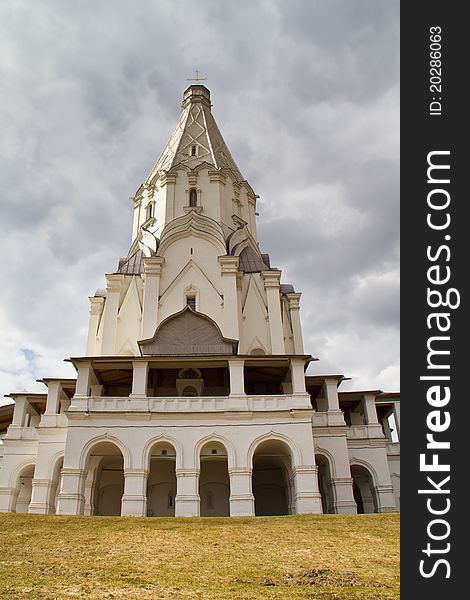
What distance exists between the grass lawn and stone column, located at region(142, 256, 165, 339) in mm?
14263

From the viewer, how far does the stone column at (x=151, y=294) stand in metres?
31.1

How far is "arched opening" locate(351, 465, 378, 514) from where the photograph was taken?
26.7 metres

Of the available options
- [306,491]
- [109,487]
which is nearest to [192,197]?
[109,487]

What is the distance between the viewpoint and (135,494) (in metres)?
21.5

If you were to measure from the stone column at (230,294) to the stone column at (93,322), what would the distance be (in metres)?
7.98

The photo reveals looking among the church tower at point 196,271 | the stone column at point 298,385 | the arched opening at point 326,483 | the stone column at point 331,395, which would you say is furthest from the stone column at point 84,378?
the stone column at point 331,395

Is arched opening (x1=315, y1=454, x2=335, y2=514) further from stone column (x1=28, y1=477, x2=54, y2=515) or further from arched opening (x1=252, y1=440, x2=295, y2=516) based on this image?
stone column (x1=28, y1=477, x2=54, y2=515)

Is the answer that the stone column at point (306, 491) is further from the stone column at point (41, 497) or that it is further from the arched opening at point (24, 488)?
the arched opening at point (24, 488)

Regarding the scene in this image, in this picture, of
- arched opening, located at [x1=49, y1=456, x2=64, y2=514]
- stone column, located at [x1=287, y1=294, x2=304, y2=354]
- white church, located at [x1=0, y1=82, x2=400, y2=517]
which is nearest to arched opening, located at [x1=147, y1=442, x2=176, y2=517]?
white church, located at [x1=0, y1=82, x2=400, y2=517]

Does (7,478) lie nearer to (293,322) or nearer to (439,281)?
(293,322)

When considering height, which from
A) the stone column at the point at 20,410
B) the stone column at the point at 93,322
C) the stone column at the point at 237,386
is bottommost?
the stone column at the point at 20,410

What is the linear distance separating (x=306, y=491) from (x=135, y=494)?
21.7ft

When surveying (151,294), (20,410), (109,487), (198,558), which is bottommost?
(198,558)

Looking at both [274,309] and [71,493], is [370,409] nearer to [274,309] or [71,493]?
[274,309]
